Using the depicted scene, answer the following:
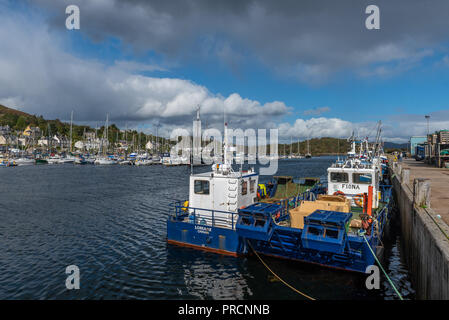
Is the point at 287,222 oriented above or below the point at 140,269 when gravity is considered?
above

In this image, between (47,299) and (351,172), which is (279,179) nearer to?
(351,172)

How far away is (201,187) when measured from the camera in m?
16.5

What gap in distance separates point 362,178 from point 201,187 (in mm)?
11204

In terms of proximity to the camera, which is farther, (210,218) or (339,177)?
(339,177)

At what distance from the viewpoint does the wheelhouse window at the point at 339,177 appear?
19.4m

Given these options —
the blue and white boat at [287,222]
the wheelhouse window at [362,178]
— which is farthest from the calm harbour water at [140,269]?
the wheelhouse window at [362,178]

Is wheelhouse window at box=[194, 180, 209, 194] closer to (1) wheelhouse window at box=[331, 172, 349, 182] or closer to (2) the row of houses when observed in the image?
(1) wheelhouse window at box=[331, 172, 349, 182]

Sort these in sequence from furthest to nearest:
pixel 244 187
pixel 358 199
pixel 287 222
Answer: pixel 358 199 → pixel 244 187 → pixel 287 222

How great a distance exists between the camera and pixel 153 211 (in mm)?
27766

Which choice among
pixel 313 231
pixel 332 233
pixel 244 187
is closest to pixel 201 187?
pixel 244 187

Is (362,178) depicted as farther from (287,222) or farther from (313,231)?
(313,231)

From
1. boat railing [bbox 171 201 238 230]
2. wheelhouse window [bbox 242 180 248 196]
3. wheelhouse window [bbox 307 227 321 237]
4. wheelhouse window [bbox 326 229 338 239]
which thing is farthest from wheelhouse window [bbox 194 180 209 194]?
wheelhouse window [bbox 326 229 338 239]
